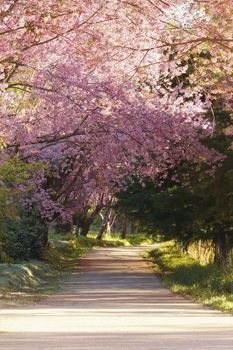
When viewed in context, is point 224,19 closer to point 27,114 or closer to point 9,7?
point 9,7

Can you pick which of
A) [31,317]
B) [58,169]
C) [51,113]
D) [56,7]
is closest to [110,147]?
[51,113]

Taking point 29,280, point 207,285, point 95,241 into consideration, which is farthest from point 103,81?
point 95,241

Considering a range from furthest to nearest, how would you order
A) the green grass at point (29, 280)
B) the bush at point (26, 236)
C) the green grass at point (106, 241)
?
the green grass at point (106, 241) < the bush at point (26, 236) < the green grass at point (29, 280)

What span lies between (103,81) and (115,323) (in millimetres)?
7811

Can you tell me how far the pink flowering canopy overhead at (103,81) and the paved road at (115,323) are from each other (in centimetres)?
388

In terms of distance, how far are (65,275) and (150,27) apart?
18547mm

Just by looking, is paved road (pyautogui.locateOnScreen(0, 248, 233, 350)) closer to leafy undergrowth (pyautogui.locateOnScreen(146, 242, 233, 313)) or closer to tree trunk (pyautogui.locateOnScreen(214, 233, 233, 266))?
leafy undergrowth (pyautogui.locateOnScreen(146, 242, 233, 313))

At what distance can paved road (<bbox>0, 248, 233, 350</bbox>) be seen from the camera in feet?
41.7

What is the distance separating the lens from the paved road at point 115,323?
12.7 metres

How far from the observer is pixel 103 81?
2261cm

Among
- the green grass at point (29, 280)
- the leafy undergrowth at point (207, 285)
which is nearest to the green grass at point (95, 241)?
the green grass at point (29, 280)

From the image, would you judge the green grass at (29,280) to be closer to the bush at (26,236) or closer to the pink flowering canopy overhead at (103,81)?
the bush at (26,236)

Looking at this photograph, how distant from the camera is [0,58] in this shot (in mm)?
16297

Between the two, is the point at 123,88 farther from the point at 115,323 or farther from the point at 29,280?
the point at 29,280
